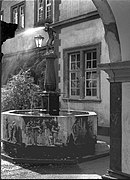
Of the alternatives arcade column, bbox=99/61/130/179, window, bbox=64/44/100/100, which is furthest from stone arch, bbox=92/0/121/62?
window, bbox=64/44/100/100

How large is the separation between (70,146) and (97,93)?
550cm

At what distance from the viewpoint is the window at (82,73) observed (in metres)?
12.4

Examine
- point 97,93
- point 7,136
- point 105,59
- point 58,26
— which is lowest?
point 7,136

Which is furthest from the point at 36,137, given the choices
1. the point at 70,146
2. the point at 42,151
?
the point at 70,146

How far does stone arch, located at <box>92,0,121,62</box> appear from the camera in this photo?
4.80 meters

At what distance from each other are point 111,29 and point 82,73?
808 centimetres

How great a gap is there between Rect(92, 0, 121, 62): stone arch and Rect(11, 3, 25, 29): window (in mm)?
14068

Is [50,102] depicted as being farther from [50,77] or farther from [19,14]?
[19,14]

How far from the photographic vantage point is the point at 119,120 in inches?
195

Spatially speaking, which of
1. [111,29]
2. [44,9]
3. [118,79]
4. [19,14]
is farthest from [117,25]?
Answer: [19,14]

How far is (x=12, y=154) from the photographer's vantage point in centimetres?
704

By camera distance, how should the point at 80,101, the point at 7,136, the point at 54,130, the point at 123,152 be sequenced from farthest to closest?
the point at 80,101, the point at 7,136, the point at 54,130, the point at 123,152

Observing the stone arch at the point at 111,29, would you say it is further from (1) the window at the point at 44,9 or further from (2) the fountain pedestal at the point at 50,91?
(1) the window at the point at 44,9

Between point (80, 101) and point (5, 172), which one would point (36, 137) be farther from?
point (80, 101)
